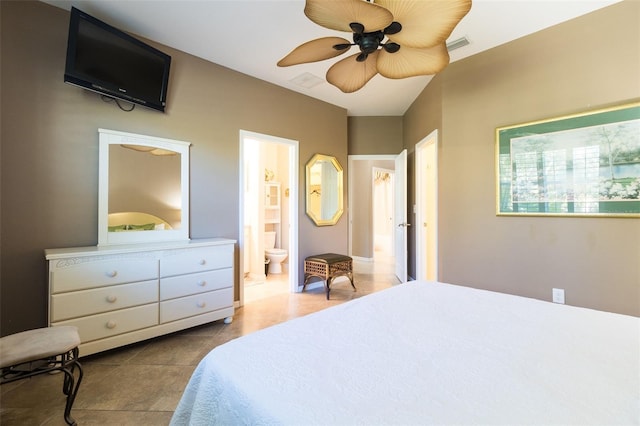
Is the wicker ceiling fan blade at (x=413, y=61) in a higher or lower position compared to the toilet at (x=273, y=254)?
higher

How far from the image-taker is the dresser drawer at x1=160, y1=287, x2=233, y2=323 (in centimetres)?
236

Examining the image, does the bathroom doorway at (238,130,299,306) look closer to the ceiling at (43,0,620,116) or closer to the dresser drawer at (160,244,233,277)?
the dresser drawer at (160,244,233,277)

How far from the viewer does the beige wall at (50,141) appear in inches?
77.6

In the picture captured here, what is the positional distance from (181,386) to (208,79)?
280 centimetres

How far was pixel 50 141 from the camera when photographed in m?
2.12

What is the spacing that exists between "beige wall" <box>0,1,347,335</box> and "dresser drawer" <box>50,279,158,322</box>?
373mm

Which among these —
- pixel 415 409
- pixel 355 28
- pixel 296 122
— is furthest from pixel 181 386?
pixel 296 122

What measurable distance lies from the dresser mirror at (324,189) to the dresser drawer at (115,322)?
222cm

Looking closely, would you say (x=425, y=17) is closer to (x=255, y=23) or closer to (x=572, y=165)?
(x=255, y=23)

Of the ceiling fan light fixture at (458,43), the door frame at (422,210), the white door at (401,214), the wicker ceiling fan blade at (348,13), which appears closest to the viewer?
the wicker ceiling fan blade at (348,13)

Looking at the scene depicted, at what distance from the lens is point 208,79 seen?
2.99 metres

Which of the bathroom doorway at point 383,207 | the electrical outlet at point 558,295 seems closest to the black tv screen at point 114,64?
the electrical outlet at point 558,295

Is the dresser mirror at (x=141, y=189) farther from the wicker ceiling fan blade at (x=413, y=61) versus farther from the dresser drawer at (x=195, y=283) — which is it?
the wicker ceiling fan blade at (x=413, y=61)

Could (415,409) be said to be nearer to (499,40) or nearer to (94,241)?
(94,241)
